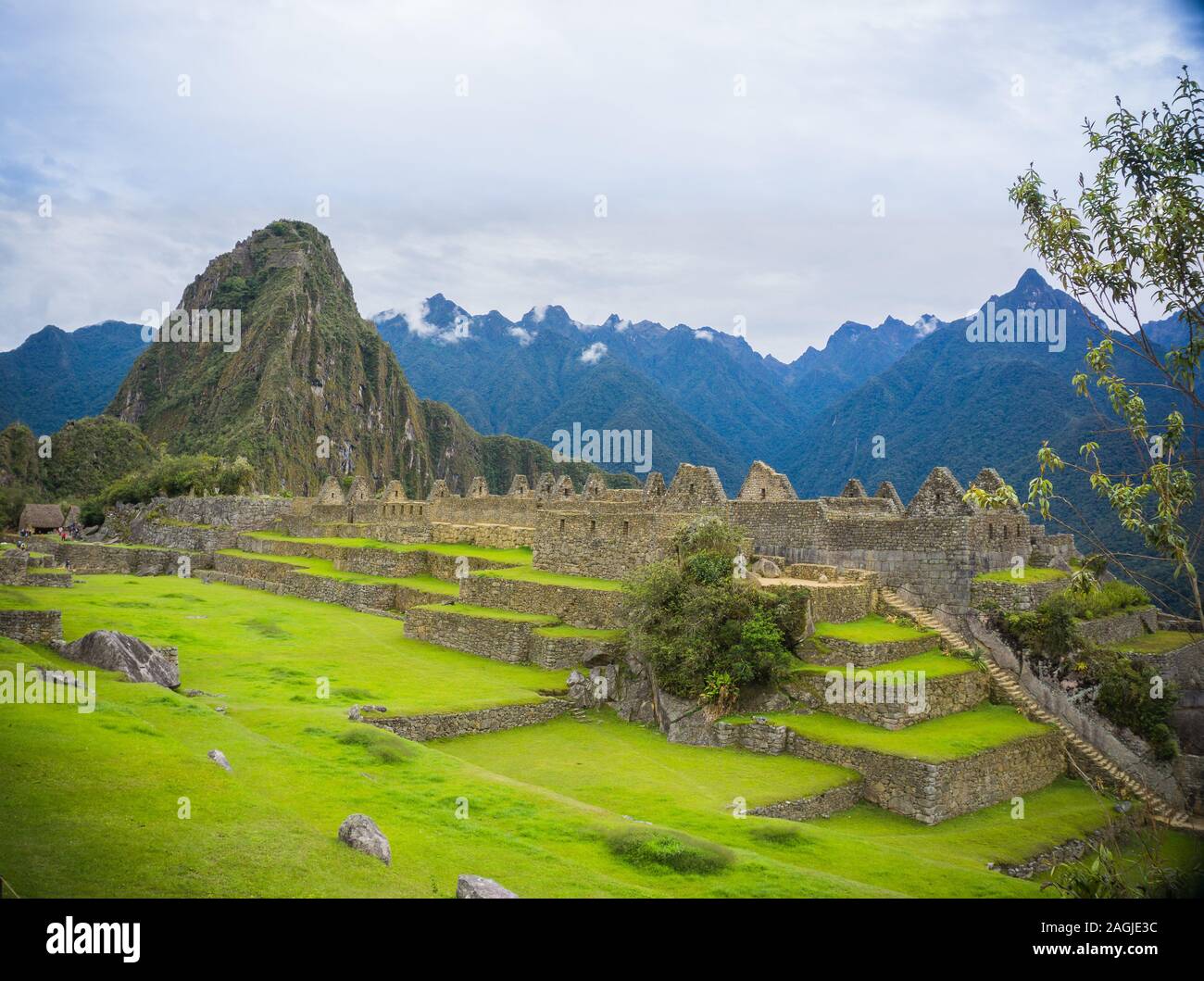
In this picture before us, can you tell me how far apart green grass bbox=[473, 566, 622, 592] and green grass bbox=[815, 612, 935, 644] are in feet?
17.4

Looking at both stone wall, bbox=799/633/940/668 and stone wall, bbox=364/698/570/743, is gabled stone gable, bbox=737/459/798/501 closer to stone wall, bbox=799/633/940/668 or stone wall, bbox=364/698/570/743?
stone wall, bbox=799/633/940/668

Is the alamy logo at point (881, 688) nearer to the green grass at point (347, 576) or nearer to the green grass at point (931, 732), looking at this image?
the green grass at point (931, 732)

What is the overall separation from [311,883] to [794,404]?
87857 millimetres

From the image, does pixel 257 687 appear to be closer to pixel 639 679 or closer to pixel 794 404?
pixel 639 679

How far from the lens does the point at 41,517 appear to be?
57.2 m

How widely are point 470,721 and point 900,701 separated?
7.95m

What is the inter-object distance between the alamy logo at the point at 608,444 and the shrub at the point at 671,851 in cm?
5889

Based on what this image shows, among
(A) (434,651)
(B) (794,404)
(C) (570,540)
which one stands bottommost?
(A) (434,651)

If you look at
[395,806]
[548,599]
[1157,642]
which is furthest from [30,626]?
[1157,642]
